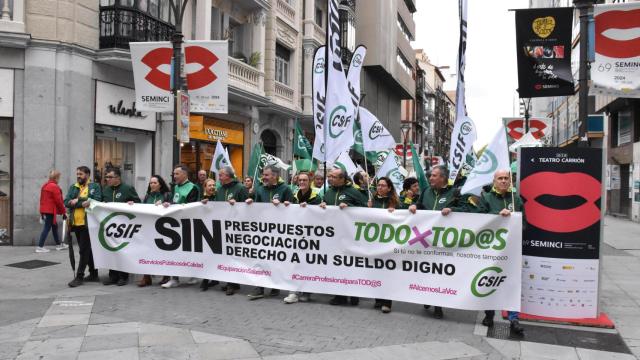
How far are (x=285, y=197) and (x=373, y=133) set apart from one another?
3887 mm

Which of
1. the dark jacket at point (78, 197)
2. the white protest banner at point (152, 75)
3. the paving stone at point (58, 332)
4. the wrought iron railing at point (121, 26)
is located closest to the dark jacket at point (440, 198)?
the paving stone at point (58, 332)

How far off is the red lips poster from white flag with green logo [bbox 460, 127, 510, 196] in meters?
0.41

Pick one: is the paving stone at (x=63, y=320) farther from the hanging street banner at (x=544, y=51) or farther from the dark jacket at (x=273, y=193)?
the hanging street banner at (x=544, y=51)

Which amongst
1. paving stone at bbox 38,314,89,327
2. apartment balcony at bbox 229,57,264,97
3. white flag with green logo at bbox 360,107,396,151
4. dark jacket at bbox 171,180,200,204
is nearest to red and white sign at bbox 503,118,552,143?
white flag with green logo at bbox 360,107,396,151

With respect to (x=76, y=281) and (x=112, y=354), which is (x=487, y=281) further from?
(x=76, y=281)

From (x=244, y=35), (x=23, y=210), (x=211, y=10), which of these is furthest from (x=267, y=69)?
(x=23, y=210)

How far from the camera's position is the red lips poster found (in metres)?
5.95

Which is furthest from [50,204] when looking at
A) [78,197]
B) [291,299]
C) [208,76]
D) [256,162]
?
[291,299]

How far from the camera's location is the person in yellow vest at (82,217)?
7801 mm

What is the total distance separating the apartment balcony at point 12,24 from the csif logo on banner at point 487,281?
35.3 feet

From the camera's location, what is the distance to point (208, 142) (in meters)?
18.1

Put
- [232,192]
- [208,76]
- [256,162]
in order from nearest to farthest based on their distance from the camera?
[232,192]
[208,76]
[256,162]

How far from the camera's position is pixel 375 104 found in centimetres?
3766

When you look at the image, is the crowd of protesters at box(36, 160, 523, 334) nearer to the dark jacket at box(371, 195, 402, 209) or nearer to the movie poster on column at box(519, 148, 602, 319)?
the dark jacket at box(371, 195, 402, 209)
